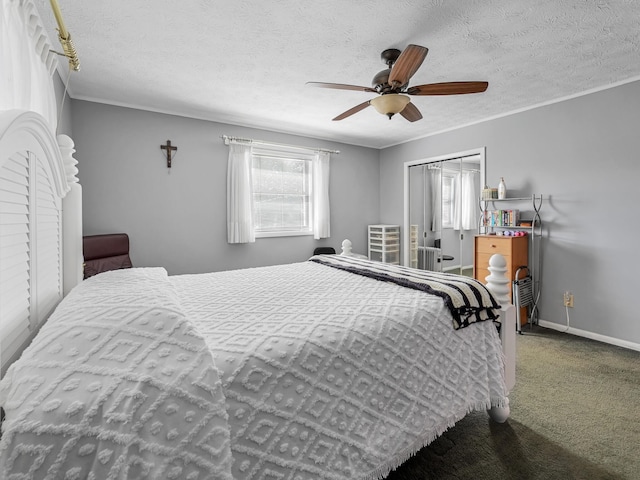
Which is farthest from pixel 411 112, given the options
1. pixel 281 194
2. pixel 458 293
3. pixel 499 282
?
pixel 281 194

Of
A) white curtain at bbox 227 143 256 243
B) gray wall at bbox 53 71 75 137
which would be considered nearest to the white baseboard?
white curtain at bbox 227 143 256 243

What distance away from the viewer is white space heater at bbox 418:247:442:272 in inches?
188

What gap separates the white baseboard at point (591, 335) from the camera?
289cm

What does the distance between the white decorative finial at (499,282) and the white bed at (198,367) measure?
0.21 m

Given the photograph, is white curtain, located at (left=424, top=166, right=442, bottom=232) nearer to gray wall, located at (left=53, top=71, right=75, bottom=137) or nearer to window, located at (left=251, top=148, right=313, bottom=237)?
window, located at (left=251, top=148, right=313, bottom=237)

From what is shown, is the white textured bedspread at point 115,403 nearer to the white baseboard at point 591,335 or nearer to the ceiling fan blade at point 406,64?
the ceiling fan blade at point 406,64

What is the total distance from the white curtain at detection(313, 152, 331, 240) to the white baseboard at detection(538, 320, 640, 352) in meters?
2.96

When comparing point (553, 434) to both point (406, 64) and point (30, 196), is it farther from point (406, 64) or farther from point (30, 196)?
point (30, 196)

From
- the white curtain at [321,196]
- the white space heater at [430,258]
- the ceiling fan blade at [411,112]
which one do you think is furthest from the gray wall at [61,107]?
the white space heater at [430,258]

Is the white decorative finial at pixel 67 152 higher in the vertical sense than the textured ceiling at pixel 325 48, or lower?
lower

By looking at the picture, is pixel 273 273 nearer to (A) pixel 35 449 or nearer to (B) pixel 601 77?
(A) pixel 35 449

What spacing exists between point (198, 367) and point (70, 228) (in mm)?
1517

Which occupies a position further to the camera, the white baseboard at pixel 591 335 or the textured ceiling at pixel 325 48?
the white baseboard at pixel 591 335

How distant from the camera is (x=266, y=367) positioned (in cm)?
96
